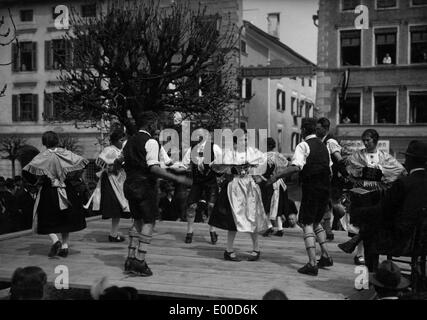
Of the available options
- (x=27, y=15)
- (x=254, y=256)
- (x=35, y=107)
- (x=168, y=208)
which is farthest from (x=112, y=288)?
(x=27, y=15)

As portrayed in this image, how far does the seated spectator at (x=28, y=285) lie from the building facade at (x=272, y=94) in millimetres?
28620

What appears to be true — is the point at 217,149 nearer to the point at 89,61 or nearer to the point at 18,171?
the point at 89,61

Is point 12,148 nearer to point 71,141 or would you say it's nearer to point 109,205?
point 71,141

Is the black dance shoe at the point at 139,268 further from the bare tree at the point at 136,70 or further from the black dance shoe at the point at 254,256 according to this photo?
the bare tree at the point at 136,70

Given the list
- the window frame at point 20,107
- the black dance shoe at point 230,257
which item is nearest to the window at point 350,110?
the window frame at point 20,107

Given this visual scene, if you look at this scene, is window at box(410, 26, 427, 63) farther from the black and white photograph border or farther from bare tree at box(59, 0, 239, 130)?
bare tree at box(59, 0, 239, 130)

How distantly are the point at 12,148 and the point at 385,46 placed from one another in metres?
20.1

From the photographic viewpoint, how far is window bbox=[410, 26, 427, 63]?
28.8 m

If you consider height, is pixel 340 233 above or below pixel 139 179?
below

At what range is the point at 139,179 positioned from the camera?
23.9ft

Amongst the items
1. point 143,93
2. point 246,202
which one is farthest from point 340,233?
point 143,93

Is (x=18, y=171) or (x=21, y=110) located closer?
(x=18, y=171)

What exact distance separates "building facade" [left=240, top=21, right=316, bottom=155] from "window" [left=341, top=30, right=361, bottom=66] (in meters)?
3.10
